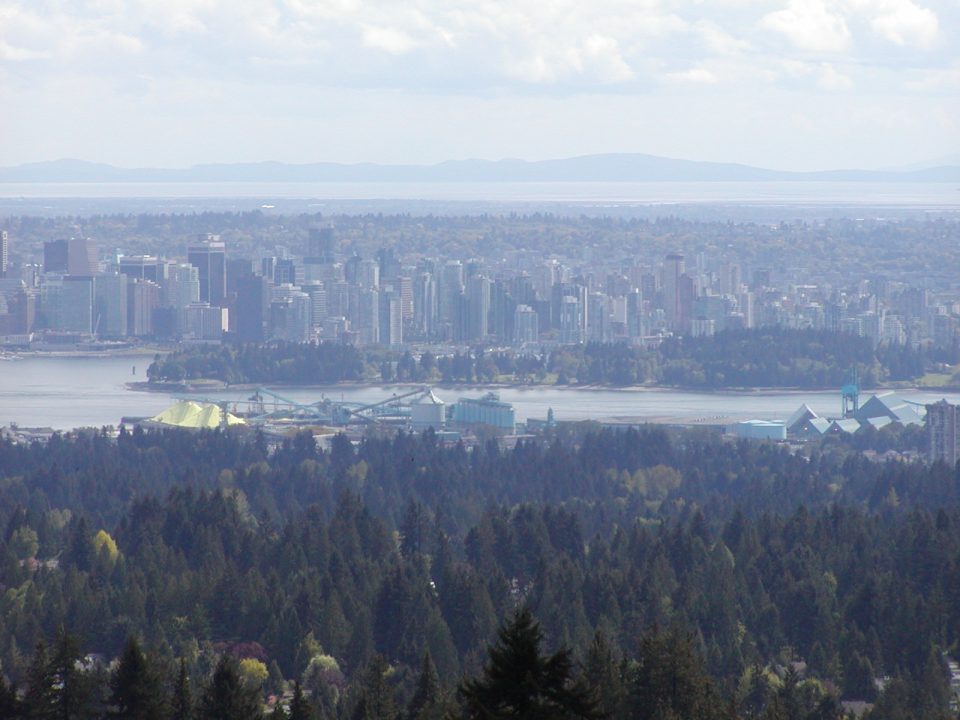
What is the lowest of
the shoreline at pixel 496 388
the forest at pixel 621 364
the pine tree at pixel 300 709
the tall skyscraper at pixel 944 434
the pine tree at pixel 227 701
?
the shoreline at pixel 496 388

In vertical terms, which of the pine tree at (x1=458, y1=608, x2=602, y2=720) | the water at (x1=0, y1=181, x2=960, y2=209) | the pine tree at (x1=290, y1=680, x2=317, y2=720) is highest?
the pine tree at (x1=458, y1=608, x2=602, y2=720)

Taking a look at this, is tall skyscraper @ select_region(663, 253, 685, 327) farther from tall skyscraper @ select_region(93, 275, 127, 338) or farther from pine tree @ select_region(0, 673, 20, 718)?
pine tree @ select_region(0, 673, 20, 718)

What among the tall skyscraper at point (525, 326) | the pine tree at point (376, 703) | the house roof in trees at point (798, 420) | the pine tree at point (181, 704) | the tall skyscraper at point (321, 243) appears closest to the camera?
the pine tree at point (181, 704)

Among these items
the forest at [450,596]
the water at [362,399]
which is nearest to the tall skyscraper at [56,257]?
the water at [362,399]

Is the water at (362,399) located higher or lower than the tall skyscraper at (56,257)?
lower

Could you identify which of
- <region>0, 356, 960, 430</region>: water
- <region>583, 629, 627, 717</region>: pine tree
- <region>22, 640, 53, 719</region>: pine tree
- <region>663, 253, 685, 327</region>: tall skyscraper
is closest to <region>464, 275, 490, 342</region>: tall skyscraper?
<region>663, 253, 685, 327</region>: tall skyscraper

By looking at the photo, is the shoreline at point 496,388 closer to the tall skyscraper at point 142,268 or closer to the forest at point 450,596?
the tall skyscraper at point 142,268
